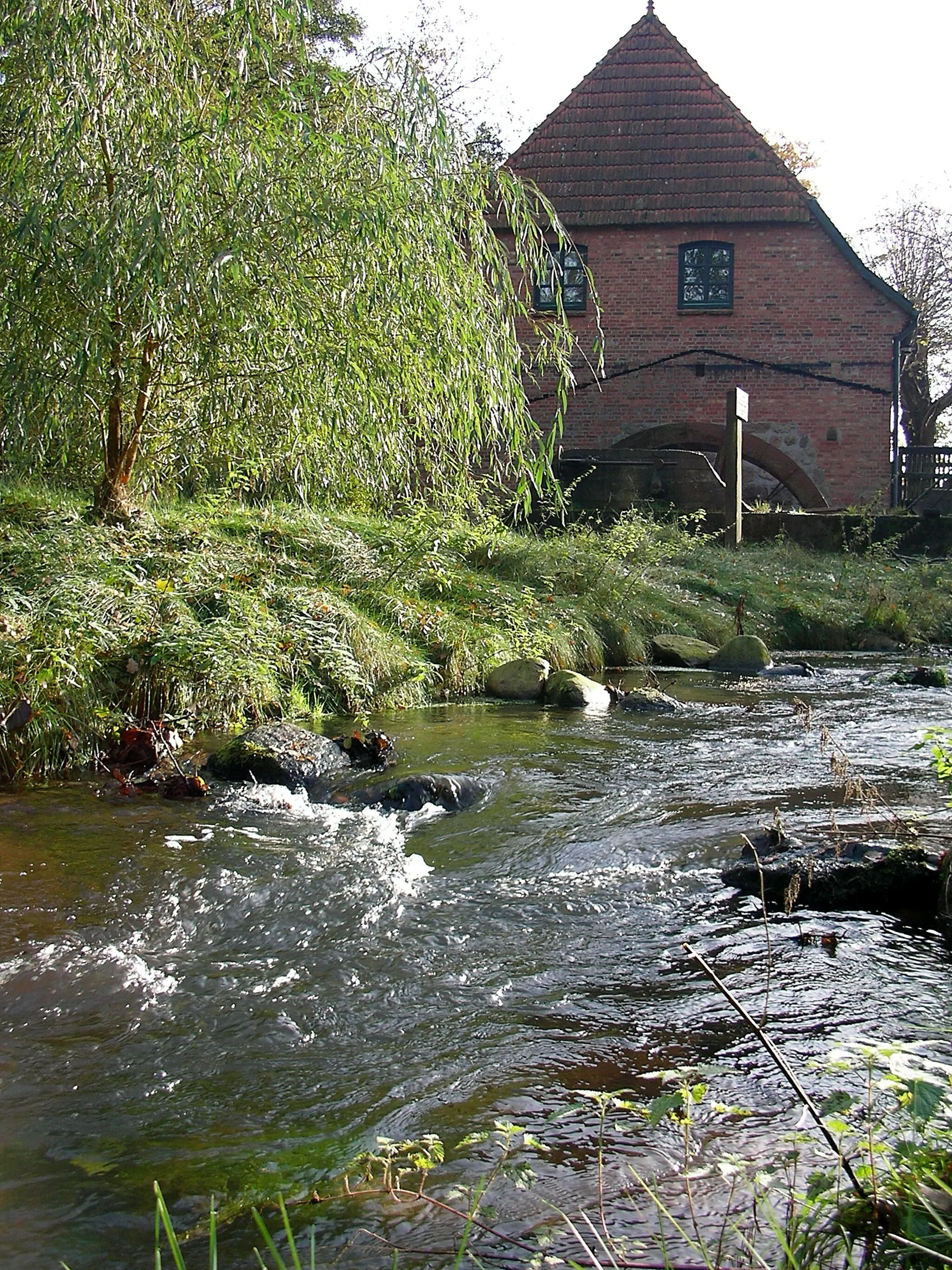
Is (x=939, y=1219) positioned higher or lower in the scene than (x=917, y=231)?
lower

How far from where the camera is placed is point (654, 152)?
2148 cm

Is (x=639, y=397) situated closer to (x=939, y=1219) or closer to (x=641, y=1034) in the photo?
(x=641, y=1034)

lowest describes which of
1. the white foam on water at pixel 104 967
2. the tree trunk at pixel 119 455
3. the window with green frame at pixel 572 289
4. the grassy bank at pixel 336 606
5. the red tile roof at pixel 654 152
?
the white foam on water at pixel 104 967

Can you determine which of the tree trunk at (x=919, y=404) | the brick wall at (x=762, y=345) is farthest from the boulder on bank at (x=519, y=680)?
the tree trunk at (x=919, y=404)

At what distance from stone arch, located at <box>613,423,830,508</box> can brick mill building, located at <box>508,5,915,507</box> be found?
3 cm

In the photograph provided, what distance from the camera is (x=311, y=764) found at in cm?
655

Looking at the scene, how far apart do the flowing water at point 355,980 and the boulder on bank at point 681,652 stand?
5270 mm

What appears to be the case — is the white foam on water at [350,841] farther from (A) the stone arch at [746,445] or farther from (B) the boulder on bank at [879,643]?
(A) the stone arch at [746,445]

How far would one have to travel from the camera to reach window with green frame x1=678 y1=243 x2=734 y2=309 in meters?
21.0

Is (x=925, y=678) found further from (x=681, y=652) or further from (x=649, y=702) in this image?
(x=649, y=702)

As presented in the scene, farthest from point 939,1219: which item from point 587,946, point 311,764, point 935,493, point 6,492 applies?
point 935,493

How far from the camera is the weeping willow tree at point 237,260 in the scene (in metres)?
6.98

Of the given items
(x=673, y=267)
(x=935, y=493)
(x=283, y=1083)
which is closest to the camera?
(x=283, y=1083)

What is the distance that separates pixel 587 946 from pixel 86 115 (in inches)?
243
